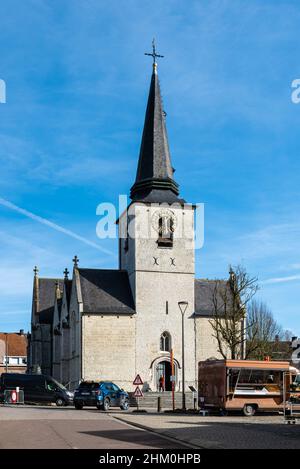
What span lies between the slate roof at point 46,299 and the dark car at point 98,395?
36.0 metres

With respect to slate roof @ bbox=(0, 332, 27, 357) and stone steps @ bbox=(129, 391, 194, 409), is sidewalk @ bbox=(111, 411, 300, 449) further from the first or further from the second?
slate roof @ bbox=(0, 332, 27, 357)

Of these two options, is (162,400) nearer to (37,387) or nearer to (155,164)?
(37,387)

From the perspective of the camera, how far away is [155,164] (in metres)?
54.1

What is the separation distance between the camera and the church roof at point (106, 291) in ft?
171

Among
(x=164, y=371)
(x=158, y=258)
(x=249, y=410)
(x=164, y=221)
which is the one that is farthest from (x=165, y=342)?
(x=249, y=410)

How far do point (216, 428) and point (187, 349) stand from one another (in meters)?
32.9

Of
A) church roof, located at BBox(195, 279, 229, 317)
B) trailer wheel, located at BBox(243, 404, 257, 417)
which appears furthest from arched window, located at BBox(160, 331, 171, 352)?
trailer wheel, located at BBox(243, 404, 257, 417)

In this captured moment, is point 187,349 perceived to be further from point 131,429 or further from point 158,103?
point 131,429

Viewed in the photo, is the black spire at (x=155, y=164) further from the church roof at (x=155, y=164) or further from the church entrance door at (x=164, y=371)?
the church entrance door at (x=164, y=371)

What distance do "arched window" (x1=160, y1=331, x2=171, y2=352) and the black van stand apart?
10.8 metres

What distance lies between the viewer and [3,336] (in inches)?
4289

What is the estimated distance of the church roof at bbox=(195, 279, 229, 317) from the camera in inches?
2111

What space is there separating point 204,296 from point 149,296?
519cm

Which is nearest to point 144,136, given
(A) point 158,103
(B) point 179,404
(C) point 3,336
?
(A) point 158,103
